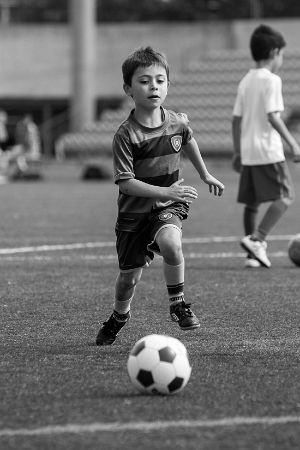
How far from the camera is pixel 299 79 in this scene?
33.3 metres

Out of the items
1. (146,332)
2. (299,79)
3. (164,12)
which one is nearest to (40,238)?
(146,332)

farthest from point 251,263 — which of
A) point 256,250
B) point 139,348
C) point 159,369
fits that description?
point 159,369

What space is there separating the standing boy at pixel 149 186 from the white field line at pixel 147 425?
1.53 meters

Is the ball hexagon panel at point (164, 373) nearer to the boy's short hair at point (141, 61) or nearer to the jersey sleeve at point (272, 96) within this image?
the boy's short hair at point (141, 61)

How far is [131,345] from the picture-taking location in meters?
5.54

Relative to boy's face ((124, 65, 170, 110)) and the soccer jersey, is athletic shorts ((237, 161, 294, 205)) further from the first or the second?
boy's face ((124, 65, 170, 110))

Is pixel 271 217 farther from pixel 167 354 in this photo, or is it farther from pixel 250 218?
pixel 167 354

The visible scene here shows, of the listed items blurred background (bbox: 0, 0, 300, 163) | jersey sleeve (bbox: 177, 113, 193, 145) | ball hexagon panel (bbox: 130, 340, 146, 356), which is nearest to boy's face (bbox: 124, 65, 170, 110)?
jersey sleeve (bbox: 177, 113, 193, 145)

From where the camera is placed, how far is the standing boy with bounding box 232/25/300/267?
30.2ft

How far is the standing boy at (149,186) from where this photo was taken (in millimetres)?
5391

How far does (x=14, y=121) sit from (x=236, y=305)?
32.6 m

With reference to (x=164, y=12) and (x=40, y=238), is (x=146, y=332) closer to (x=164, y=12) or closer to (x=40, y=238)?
(x=40, y=238)

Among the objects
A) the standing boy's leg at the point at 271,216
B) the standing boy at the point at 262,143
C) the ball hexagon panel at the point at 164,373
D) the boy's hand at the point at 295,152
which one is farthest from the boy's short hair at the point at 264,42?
the ball hexagon panel at the point at 164,373

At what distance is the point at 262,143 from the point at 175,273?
4.09 m
